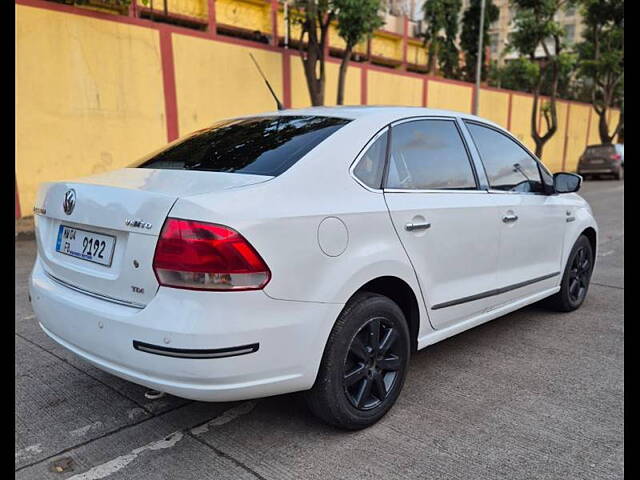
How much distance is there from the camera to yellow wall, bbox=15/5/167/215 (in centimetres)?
835

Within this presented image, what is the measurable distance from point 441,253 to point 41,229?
7.28ft

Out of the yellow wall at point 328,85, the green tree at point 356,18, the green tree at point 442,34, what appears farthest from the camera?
the green tree at point 442,34

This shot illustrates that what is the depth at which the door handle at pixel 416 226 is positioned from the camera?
286 cm

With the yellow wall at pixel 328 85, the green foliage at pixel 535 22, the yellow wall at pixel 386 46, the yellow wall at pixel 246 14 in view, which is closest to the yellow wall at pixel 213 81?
the yellow wall at pixel 328 85

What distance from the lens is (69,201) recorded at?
2.62m

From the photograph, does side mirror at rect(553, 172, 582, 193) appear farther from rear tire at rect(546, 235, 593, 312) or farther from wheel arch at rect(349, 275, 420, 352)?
wheel arch at rect(349, 275, 420, 352)

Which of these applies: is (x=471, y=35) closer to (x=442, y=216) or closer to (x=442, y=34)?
(x=442, y=34)

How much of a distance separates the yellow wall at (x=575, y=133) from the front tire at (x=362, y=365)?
2604cm

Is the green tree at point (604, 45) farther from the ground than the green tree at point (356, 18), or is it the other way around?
the green tree at point (604, 45)

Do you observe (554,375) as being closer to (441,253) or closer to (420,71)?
(441,253)

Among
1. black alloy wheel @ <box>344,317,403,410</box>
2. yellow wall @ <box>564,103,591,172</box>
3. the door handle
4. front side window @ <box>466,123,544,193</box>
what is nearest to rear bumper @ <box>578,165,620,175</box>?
yellow wall @ <box>564,103,591,172</box>

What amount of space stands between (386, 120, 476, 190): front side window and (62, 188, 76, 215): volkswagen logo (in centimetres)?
158

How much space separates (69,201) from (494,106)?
2102cm

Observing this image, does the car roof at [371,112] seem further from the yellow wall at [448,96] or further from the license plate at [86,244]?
the yellow wall at [448,96]
